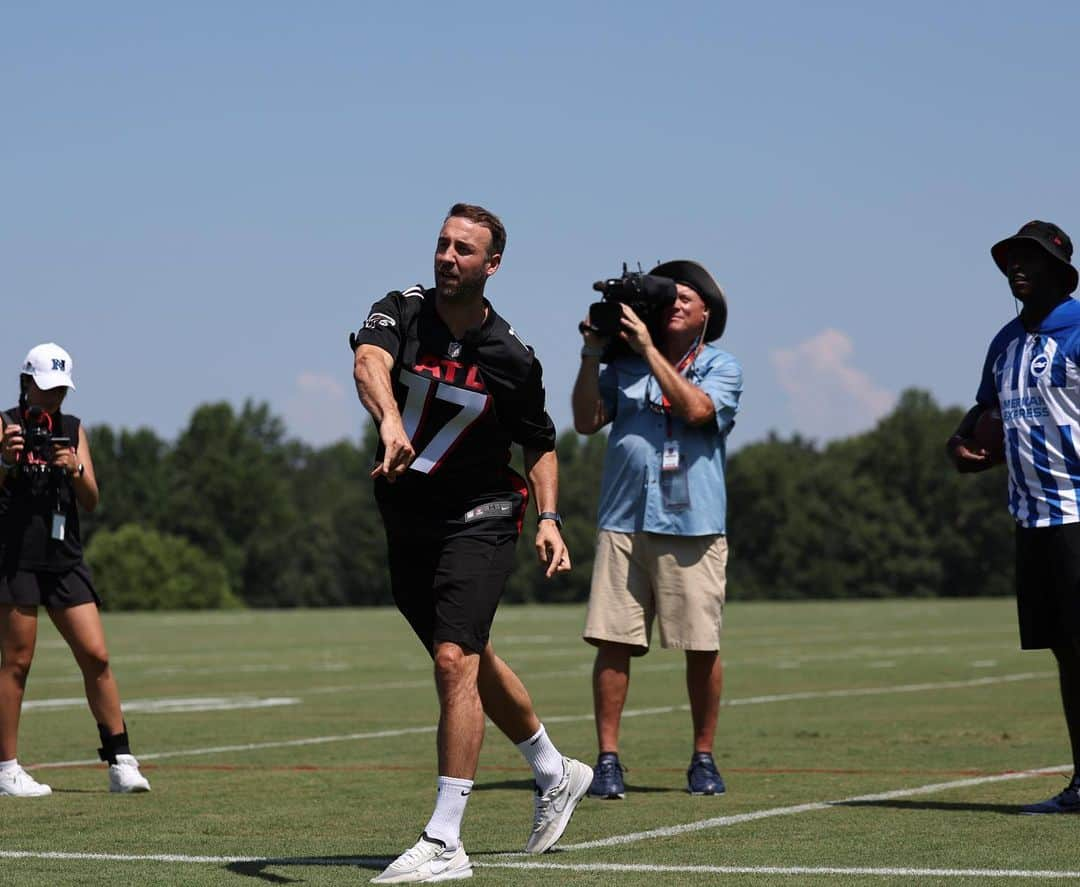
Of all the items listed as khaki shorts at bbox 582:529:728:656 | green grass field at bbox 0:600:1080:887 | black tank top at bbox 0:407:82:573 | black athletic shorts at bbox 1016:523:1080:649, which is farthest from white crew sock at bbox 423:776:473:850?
black tank top at bbox 0:407:82:573

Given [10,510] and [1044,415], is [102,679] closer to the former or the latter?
[10,510]

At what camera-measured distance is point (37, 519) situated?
10.1 m

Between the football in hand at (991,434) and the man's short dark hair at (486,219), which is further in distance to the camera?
the football in hand at (991,434)

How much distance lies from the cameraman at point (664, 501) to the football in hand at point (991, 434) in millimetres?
1328

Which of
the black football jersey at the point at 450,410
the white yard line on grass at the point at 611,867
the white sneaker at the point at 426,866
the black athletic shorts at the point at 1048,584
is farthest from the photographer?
the black athletic shorts at the point at 1048,584

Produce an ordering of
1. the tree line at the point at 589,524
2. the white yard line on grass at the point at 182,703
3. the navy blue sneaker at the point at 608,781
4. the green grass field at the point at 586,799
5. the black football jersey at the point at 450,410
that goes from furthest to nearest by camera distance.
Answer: the tree line at the point at 589,524, the white yard line on grass at the point at 182,703, the navy blue sneaker at the point at 608,781, the black football jersey at the point at 450,410, the green grass field at the point at 586,799

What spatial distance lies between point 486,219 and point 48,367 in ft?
11.5

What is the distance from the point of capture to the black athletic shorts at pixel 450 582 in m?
7.11

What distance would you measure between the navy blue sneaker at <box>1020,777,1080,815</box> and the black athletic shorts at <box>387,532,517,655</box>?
2612 millimetres

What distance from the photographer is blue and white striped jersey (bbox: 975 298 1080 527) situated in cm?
862

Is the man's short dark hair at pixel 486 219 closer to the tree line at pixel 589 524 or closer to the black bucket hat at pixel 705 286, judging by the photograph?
the black bucket hat at pixel 705 286

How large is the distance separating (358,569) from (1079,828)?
126476 millimetres

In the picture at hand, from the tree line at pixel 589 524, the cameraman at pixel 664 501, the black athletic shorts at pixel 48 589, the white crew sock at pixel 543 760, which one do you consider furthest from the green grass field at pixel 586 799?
the tree line at pixel 589 524

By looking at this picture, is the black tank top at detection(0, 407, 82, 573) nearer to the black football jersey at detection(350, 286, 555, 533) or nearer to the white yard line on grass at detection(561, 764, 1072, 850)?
the black football jersey at detection(350, 286, 555, 533)
